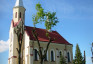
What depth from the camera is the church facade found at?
124 feet

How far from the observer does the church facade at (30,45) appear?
37.9m

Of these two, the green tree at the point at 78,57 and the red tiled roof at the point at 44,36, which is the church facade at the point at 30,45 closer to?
the red tiled roof at the point at 44,36

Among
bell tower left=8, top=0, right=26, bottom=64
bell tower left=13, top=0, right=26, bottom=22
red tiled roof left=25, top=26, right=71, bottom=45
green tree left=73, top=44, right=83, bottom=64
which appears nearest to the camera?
bell tower left=8, top=0, right=26, bottom=64

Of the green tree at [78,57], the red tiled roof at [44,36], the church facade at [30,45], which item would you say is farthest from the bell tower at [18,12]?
the green tree at [78,57]

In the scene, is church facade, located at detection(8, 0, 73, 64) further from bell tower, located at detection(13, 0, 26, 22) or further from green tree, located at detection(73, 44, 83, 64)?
green tree, located at detection(73, 44, 83, 64)

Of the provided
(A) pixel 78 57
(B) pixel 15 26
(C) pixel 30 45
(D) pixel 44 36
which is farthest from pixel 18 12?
(A) pixel 78 57

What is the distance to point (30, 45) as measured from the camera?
37562mm

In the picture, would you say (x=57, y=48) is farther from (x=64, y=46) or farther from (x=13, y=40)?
(x=13, y=40)

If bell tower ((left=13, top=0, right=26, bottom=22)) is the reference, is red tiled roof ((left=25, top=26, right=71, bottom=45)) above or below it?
below

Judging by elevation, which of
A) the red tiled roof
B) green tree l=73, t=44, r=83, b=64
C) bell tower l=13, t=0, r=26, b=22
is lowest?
green tree l=73, t=44, r=83, b=64

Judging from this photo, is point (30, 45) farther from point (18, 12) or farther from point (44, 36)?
point (18, 12)

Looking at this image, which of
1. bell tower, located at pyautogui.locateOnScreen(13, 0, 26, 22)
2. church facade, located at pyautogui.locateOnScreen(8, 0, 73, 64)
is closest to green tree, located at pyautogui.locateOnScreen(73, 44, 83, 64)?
church facade, located at pyautogui.locateOnScreen(8, 0, 73, 64)

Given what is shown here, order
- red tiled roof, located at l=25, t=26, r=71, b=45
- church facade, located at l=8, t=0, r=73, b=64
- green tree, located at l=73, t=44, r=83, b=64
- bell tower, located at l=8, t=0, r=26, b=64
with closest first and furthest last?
church facade, located at l=8, t=0, r=73, b=64 < bell tower, located at l=8, t=0, r=26, b=64 < red tiled roof, located at l=25, t=26, r=71, b=45 < green tree, located at l=73, t=44, r=83, b=64

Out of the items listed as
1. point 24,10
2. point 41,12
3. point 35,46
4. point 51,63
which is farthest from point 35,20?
point 24,10
